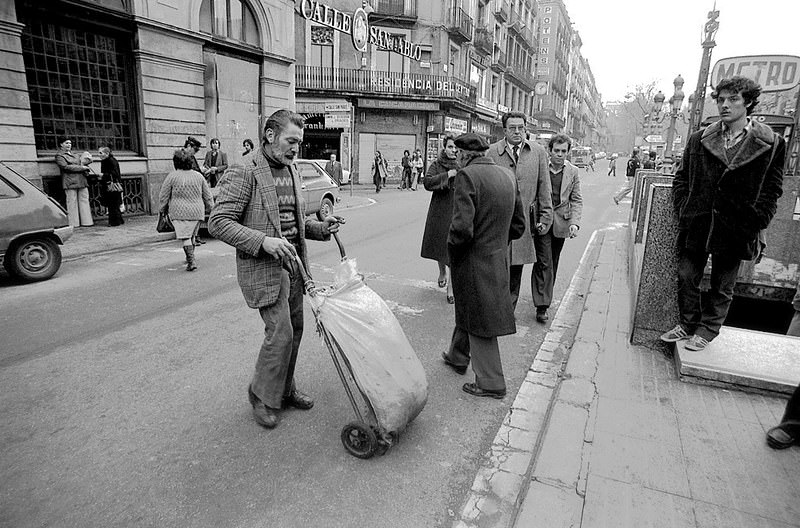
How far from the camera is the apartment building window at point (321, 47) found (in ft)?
85.3

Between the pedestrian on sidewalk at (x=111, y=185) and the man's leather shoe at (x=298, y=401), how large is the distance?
949 centimetres

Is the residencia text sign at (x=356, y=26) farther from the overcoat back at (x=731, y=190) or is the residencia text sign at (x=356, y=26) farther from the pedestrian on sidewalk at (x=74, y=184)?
the overcoat back at (x=731, y=190)

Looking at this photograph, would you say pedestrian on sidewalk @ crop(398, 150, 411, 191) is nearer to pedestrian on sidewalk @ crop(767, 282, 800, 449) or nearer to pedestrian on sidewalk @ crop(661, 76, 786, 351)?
pedestrian on sidewalk @ crop(661, 76, 786, 351)

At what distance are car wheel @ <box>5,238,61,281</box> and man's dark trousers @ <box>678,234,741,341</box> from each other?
295 inches

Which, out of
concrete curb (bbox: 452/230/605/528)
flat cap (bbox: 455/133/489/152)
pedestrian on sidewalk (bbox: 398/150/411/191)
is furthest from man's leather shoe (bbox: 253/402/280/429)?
pedestrian on sidewalk (bbox: 398/150/411/191)

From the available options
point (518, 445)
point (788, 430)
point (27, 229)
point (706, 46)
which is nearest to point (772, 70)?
point (706, 46)

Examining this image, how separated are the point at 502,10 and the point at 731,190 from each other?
41837 millimetres

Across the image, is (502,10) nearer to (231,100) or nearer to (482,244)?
(231,100)

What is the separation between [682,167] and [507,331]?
1975mm

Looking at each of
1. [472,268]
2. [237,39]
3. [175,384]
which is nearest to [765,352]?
[472,268]

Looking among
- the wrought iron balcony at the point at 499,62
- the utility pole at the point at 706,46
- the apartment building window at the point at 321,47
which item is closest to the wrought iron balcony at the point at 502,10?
the wrought iron balcony at the point at 499,62

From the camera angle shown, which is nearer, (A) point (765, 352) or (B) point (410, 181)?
(A) point (765, 352)

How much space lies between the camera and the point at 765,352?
396 centimetres

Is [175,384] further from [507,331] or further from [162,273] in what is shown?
[162,273]
